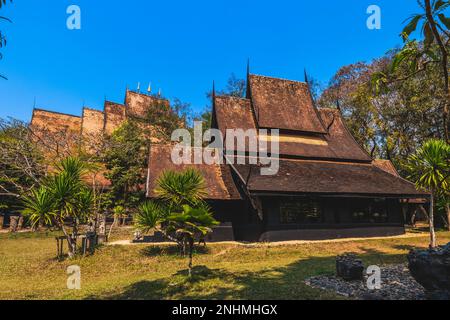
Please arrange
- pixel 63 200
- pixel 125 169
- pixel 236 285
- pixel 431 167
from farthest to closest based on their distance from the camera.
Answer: pixel 125 169 < pixel 431 167 < pixel 63 200 < pixel 236 285

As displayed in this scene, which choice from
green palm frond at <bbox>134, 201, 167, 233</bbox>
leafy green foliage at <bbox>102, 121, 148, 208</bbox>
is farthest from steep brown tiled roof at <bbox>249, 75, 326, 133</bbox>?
leafy green foliage at <bbox>102, 121, 148, 208</bbox>

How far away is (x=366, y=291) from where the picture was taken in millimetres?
6434

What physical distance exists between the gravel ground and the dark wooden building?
6967mm

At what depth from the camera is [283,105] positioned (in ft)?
71.7

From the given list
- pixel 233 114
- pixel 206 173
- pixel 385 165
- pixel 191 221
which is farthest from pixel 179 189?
pixel 385 165

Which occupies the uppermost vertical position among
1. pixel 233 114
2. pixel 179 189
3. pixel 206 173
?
pixel 233 114

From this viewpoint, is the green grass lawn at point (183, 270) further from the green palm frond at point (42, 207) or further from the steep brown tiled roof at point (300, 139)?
the steep brown tiled roof at point (300, 139)

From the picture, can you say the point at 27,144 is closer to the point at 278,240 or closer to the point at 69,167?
the point at 69,167

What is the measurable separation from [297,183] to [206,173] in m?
5.41

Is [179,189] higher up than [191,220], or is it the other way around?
[179,189]

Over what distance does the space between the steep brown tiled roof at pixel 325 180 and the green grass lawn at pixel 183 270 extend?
267 centimetres

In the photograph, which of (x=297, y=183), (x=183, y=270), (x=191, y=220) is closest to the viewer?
(x=191, y=220)

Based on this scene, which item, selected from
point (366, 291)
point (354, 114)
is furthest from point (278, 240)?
point (354, 114)

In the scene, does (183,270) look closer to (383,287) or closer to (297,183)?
(383,287)
